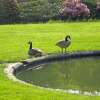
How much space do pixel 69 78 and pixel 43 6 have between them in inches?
1373

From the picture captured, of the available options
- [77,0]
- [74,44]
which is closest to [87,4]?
[77,0]

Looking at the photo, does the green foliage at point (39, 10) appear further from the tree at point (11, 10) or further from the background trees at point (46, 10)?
the tree at point (11, 10)

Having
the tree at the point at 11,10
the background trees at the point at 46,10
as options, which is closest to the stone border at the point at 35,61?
the background trees at the point at 46,10

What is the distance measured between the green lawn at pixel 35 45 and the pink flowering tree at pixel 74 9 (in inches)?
461

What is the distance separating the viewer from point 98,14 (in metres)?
52.2

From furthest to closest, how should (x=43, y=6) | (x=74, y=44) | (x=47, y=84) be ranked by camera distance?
(x=43, y=6) → (x=74, y=44) → (x=47, y=84)

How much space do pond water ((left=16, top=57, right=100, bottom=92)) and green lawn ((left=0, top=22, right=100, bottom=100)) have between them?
1.39 metres

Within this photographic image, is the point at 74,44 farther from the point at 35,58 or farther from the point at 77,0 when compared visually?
the point at 77,0

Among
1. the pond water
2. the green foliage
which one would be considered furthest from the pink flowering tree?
the pond water

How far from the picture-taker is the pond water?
60.2 feet

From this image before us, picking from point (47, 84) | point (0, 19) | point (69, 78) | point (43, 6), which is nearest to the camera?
point (47, 84)

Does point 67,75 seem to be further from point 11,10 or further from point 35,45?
point 11,10

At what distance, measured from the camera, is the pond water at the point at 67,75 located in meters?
18.3

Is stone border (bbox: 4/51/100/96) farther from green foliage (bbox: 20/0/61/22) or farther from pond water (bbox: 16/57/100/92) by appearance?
green foliage (bbox: 20/0/61/22)
